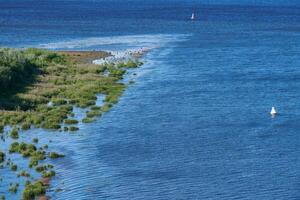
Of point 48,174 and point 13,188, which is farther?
point 48,174

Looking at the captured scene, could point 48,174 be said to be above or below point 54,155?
above

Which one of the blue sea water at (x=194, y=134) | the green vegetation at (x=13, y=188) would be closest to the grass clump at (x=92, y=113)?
the blue sea water at (x=194, y=134)

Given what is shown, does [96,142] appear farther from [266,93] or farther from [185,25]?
[185,25]

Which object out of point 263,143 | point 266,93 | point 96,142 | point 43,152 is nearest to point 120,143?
point 96,142

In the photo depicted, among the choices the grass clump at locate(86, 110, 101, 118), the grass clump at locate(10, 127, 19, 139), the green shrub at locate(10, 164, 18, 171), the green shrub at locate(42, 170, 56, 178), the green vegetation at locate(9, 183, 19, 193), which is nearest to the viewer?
the green vegetation at locate(9, 183, 19, 193)

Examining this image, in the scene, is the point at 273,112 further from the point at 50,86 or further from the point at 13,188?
the point at 13,188

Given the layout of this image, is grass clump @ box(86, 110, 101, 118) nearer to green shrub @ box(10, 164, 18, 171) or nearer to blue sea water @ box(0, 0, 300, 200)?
blue sea water @ box(0, 0, 300, 200)

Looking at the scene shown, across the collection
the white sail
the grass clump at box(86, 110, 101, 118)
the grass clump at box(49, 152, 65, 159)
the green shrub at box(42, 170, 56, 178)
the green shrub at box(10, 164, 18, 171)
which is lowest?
the white sail

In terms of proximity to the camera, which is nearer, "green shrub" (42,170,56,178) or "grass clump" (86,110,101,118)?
"green shrub" (42,170,56,178)

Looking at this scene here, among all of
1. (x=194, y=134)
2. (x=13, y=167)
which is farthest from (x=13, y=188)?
(x=194, y=134)

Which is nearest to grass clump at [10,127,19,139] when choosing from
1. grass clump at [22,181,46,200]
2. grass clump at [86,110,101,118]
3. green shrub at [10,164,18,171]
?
green shrub at [10,164,18,171]
